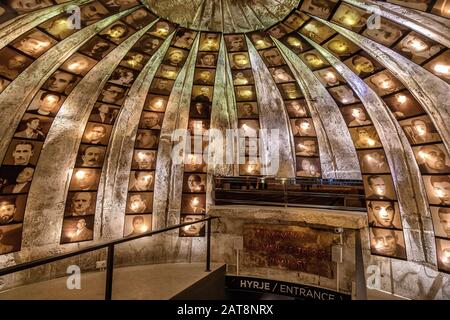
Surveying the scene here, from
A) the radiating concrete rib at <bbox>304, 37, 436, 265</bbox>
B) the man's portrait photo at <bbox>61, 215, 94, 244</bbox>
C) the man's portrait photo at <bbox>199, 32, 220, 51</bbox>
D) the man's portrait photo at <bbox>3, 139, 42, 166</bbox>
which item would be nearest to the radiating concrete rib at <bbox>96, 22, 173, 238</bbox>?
the man's portrait photo at <bbox>61, 215, 94, 244</bbox>

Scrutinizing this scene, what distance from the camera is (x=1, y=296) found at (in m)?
5.93

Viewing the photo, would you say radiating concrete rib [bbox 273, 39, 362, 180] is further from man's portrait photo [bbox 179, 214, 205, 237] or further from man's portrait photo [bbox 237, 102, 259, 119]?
man's portrait photo [bbox 179, 214, 205, 237]

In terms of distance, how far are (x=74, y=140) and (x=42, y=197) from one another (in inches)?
69.3

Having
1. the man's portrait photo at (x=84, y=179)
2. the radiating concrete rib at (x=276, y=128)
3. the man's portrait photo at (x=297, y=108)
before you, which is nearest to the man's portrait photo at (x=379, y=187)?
the radiating concrete rib at (x=276, y=128)

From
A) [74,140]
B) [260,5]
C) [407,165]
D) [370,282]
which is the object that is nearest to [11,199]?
[74,140]

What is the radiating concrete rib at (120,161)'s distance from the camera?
8.13 m

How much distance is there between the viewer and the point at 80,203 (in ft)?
25.5

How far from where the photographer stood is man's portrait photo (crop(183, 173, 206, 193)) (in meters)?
8.93

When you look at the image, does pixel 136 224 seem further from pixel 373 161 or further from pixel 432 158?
pixel 432 158

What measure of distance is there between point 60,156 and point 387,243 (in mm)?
9398

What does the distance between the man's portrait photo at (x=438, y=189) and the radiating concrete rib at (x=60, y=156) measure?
324 inches

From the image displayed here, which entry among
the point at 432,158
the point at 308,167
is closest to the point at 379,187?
the point at 432,158

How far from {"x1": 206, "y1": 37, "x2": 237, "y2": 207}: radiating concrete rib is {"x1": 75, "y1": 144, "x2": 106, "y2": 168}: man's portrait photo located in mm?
3422

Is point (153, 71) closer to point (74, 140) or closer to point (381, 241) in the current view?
point (74, 140)
